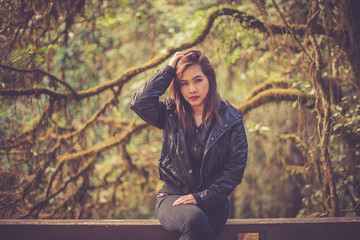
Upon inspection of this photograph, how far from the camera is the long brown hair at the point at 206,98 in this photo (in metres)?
2.22

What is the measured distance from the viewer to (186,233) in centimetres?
189

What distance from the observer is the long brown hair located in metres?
2.22

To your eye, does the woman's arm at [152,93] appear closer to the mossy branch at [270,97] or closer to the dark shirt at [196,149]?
the dark shirt at [196,149]

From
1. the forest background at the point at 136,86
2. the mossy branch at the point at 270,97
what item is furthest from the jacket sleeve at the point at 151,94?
the mossy branch at the point at 270,97

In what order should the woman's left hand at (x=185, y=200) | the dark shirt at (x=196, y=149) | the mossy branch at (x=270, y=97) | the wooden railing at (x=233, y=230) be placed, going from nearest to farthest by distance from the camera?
1. the woman's left hand at (x=185, y=200)
2. the dark shirt at (x=196, y=149)
3. the wooden railing at (x=233, y=230)
4. the mossy branch at (x=270, y=97)

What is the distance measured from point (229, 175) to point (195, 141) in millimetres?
372

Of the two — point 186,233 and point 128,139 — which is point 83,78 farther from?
point 186,233

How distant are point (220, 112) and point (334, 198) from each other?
1.54m

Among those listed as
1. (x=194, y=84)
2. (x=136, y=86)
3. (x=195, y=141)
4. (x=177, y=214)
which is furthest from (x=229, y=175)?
(x=136, y=86)

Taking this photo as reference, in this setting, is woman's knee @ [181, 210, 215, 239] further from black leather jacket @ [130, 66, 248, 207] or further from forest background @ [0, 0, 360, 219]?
forest background @ [0, 0, 360, 219]

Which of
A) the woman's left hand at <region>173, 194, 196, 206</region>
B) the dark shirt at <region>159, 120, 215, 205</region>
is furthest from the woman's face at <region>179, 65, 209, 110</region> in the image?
the woman's left hand at <region>173, 194, 196, 206</region>

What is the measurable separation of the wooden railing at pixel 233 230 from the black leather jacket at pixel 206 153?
1.59 ft

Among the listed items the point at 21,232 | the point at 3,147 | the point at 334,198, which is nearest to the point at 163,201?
the point at 21,232

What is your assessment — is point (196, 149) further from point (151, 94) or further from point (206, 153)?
point (151, 94)
